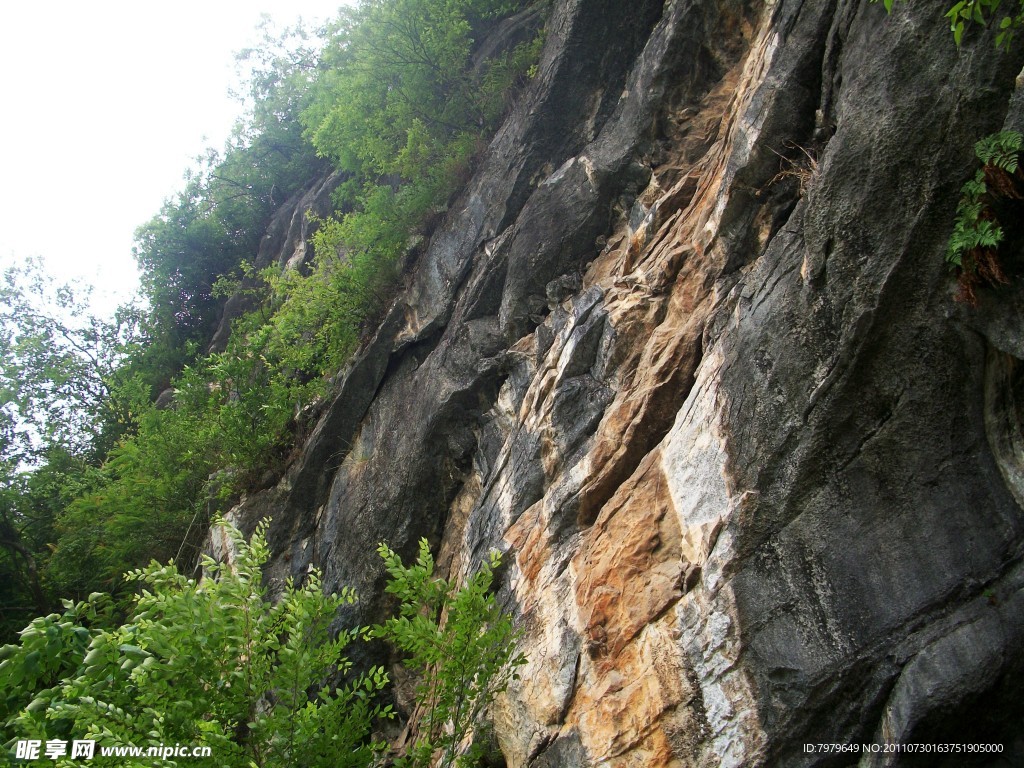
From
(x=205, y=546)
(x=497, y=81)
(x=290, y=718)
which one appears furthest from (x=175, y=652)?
(x=497, y=81)

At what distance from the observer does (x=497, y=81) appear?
42.7 ft

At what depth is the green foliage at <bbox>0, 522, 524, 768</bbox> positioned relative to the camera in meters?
5.08

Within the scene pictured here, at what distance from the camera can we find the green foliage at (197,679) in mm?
5039

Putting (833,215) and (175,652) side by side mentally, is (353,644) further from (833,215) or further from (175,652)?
(833,215)

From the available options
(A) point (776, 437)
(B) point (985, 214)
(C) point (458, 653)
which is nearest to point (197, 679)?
(C) point (458, 653)

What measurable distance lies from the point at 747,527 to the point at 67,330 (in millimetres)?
23221

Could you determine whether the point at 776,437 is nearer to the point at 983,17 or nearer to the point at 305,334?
the point at 983,17

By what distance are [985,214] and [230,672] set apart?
272 inches

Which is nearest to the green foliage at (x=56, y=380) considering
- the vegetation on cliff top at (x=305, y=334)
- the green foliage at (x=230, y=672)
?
the vegetation on cliff top at (x=305, y=334)

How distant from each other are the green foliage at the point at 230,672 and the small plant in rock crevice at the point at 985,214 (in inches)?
182

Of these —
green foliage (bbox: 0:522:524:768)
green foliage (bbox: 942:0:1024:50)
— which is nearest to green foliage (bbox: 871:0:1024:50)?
green foliage (bbox: 942:0:1024:50)

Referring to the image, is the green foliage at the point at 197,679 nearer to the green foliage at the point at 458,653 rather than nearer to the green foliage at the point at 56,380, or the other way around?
the green foliage at the point at 458,653

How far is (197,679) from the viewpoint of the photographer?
559 cm

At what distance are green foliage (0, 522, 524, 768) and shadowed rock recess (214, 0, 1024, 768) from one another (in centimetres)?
68
